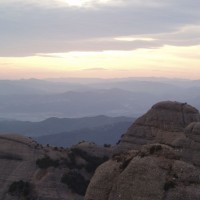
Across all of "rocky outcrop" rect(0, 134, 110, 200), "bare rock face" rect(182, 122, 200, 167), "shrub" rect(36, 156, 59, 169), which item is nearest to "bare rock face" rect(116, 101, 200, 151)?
"rocky outcrop" rect(0, 134, 110, 200)

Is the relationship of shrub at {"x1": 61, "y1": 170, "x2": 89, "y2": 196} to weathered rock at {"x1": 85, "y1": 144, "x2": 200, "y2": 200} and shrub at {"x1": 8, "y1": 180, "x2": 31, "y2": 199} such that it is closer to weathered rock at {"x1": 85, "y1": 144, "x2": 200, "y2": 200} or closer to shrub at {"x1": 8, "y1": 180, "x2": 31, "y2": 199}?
shrub at {"x1": 8, "y1": 180, "x2": 31, "y2": 199}

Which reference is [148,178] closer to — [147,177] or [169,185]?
[147,177]

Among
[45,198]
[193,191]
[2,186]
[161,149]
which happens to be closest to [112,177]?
[161,149]

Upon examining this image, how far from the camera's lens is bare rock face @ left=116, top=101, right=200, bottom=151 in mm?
86250

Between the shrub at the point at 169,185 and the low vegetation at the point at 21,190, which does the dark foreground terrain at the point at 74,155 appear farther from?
the shrub at the point at 169,185

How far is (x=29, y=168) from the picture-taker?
270 feet

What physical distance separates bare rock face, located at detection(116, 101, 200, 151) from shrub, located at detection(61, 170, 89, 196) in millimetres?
10796

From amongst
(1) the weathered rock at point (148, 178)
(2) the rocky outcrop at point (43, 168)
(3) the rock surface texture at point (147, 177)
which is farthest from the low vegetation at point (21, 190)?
(1) the weathered rock at point (148, 178)

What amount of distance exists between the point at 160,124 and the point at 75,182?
1806 centimetres

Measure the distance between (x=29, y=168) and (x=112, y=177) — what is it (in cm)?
5031

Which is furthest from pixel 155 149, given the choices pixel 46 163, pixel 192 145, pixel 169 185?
pixel 46 163

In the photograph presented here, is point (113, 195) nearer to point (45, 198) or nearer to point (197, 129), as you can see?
point (197, 129)

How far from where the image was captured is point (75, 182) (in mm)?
78312

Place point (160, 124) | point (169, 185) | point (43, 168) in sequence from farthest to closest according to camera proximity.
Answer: point (160, 124) < point (43, 168) < point (169, 185)
